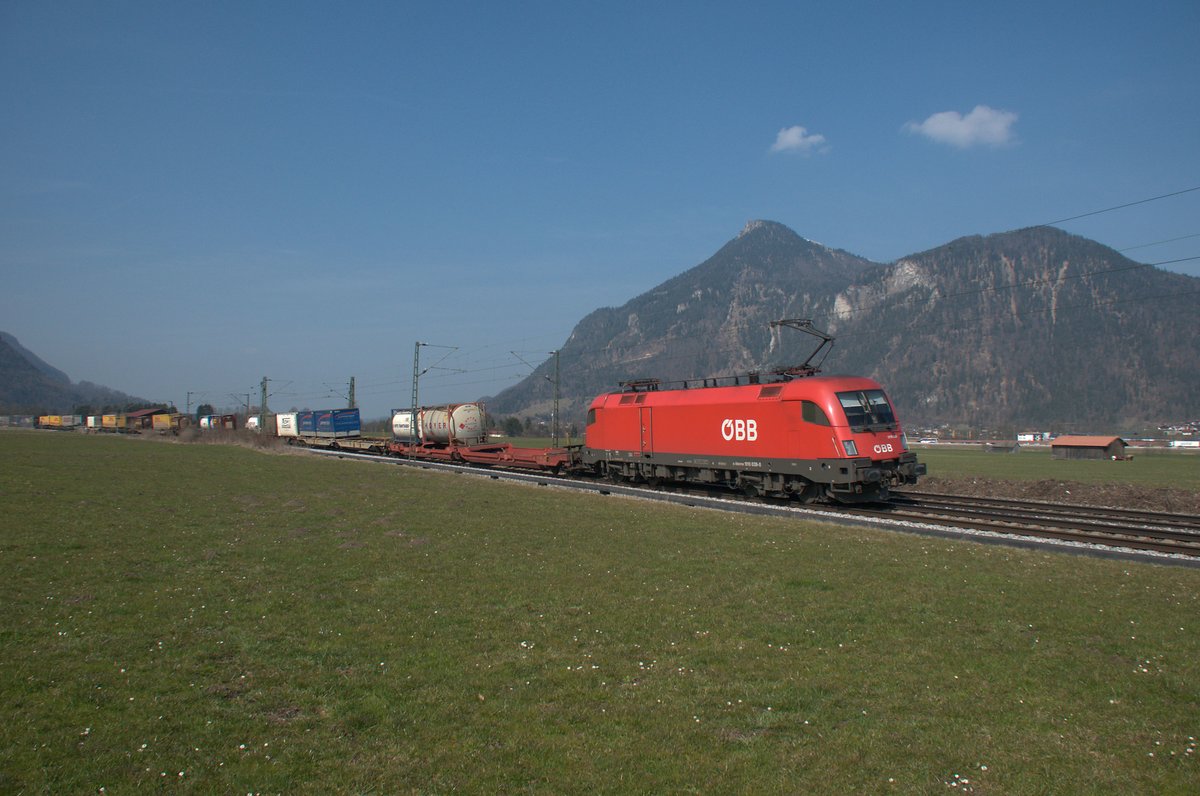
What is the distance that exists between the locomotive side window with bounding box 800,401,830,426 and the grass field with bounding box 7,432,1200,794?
679 cm

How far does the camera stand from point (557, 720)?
6.82 m

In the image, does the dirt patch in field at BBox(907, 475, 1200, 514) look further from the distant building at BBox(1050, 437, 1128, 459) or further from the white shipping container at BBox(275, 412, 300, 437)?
the white shipping container at BBox(275, 412, 300, 437)

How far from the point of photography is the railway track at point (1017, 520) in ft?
54.1

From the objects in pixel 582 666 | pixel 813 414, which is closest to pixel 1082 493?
pixel 813 414

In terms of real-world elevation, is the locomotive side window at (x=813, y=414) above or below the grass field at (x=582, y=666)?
above

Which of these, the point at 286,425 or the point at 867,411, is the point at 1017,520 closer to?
the point at 867,411

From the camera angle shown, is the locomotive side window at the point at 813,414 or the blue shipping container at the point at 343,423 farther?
the blue shipping container at the point at 343,423

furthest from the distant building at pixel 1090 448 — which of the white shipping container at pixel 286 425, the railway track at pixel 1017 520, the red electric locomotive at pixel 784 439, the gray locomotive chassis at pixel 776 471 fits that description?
the white shipping container at pixel 286 425

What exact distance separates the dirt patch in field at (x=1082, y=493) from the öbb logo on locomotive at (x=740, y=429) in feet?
37.3

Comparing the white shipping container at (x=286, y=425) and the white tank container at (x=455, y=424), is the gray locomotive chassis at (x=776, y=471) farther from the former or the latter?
the white shipping container at (x=286, y=425)

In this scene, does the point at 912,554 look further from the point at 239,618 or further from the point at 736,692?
the point at 239,618

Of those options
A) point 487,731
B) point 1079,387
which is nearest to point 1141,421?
point 1079,387

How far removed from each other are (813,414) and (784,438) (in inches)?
55.0

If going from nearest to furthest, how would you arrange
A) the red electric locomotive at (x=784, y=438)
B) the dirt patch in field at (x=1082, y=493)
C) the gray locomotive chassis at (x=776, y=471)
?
1. the gray locomotive chassis at (x=776, y=471)
2. the red electric locomotive at (x=784, y=438)
3. the dirt patch in field at (x=1082, y=493)
